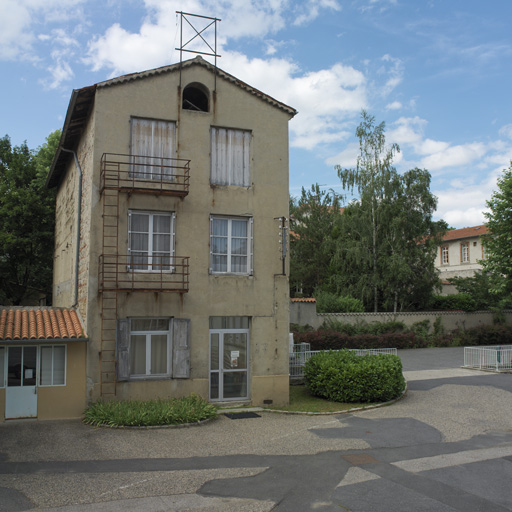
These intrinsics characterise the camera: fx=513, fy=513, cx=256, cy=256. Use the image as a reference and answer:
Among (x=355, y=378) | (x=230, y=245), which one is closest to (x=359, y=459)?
(x=355, y=378)

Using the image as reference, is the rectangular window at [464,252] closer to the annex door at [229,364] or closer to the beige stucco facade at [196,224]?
the beige stucco facade at [196,224]

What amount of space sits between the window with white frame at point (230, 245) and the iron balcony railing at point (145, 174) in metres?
1.55

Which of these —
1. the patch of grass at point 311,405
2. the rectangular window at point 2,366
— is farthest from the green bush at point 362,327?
the rectangular window at point 2,366

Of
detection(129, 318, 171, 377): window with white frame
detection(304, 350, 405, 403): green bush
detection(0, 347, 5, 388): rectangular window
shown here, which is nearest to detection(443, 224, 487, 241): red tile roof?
detection(304, 350, 405, 403): green bush

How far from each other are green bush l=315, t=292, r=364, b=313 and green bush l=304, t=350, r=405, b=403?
13.8 meters

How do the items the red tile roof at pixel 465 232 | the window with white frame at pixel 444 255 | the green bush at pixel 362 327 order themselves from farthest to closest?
1. the window with white frame at pixel 444 255
2. the red tile roof at pixel 465 232
3. the green bush at pixel 362 327

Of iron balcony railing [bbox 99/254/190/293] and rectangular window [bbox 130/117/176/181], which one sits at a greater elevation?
rectangular window [bbox 130/117/176/181]

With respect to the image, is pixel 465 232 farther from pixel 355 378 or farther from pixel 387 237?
pixel 355 378

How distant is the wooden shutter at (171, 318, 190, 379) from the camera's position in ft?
47.4

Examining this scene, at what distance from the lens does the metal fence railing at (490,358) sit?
22.6 m

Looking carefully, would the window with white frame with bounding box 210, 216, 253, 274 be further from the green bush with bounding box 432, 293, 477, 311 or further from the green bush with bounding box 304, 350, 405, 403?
the green bush with bounding box 432, 293, 477, 311

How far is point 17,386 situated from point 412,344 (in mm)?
23826

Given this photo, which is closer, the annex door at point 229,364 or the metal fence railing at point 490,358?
the annex door at point 229,364

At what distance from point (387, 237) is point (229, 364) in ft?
69.1
